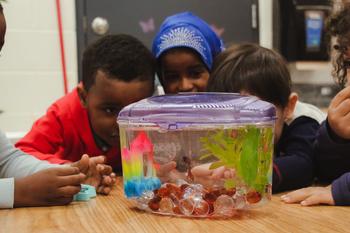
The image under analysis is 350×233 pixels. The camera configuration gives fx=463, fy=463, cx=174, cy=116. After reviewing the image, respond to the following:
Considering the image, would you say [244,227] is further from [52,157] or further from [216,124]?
[52,157]

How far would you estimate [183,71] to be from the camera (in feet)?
4.09

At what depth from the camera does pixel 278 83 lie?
997 millimetres

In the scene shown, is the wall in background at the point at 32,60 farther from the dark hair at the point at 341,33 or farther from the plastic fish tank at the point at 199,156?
the plastic fish tank at the point at 199,156

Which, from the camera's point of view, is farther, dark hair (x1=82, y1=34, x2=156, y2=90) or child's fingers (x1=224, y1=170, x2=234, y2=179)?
dark hair (x1=82, y1=34, x2=156, y2=90)

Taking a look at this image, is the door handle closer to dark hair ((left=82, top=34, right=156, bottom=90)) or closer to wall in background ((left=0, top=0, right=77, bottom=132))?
wall in background ((left=0, top=0, right=77, bottom=132))

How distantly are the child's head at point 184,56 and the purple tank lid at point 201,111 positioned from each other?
1.82 feet

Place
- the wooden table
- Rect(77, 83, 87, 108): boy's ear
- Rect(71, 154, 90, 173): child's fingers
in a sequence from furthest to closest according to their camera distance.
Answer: Rect(77, 83, 87, 108): boy's ear → Rect(71, 154, 90, 173): child's fingers → the wooden table

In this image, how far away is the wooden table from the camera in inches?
21.8

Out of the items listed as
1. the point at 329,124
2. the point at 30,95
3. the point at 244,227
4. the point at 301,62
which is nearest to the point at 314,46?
the point at 301,62

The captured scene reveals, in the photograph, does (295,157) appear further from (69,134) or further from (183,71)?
(69,134)

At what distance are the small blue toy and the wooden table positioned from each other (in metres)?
0.05

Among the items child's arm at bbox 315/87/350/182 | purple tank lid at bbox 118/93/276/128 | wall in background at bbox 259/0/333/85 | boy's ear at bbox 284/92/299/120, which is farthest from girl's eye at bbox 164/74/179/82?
wall in background at bbox 259/0/333/85

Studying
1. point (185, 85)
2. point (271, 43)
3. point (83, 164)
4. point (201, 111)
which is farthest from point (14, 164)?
point (271, 43)

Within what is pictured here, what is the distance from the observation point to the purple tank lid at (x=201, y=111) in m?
0.62
